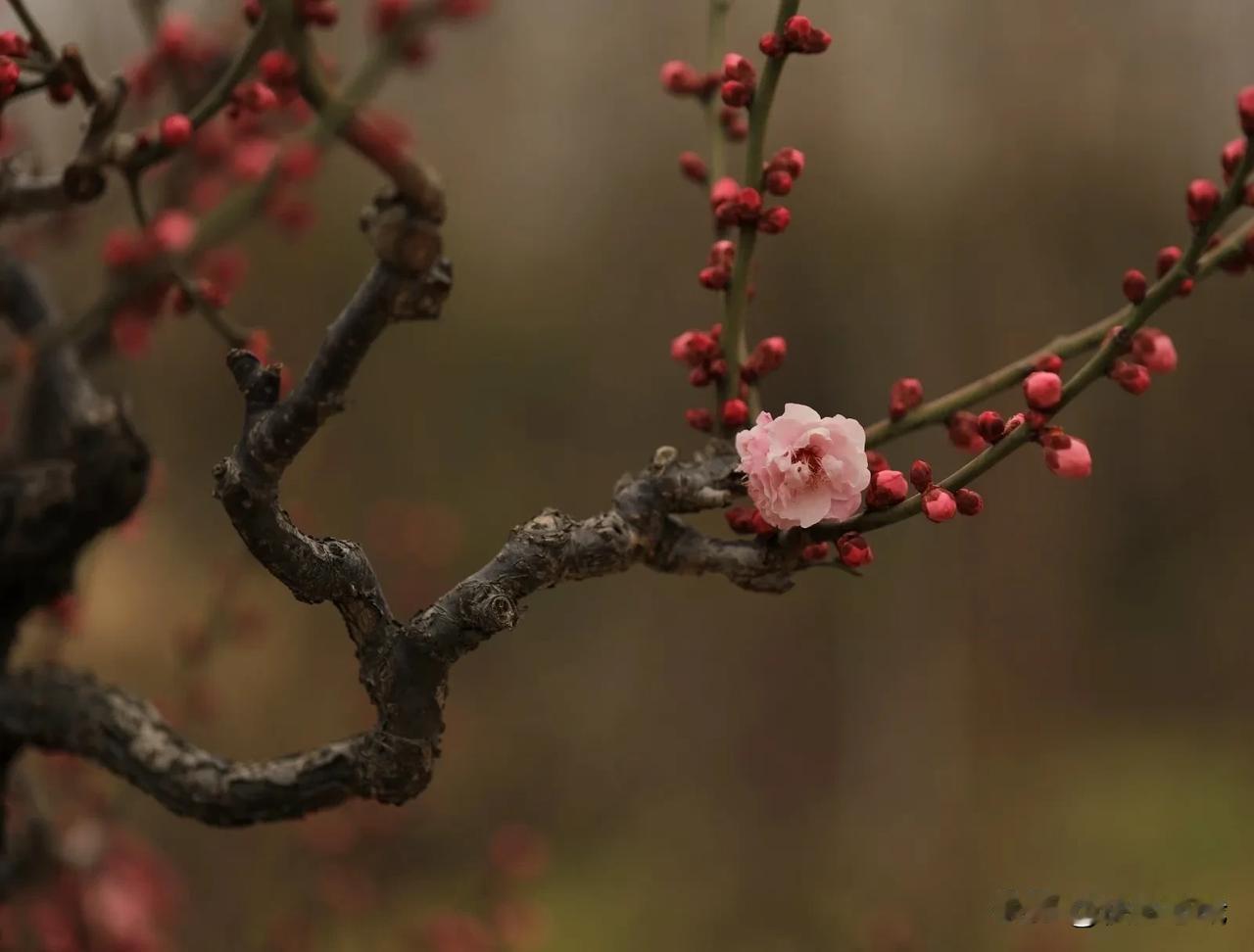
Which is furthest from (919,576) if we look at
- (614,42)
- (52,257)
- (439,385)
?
(52,257)

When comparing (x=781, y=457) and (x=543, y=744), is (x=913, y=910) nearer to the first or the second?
(x=543, y=744)

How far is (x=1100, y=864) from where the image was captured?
2.10 m

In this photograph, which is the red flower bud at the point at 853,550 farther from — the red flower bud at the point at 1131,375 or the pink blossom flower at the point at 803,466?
the red flower bud at the point at 1131,375

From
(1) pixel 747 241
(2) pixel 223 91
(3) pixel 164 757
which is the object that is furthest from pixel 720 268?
(3) pixel 164 757

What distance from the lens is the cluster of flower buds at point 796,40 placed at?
46 centimetres

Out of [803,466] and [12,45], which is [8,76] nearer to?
[12,45]

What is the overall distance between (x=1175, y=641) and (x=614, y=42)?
2033 millimetres

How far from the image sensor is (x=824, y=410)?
2.21m

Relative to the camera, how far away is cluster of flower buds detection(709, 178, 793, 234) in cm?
49

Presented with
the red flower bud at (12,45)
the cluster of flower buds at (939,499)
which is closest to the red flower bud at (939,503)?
the cluster of flower buds at (939,499)

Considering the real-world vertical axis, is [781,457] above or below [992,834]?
below

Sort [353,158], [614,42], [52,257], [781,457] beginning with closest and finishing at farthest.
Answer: [781,457] → [52,257] → [353,158] → [614,42]

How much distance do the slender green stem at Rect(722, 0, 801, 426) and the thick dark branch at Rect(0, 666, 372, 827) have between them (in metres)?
0.23

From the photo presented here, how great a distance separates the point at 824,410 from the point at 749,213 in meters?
1.75
